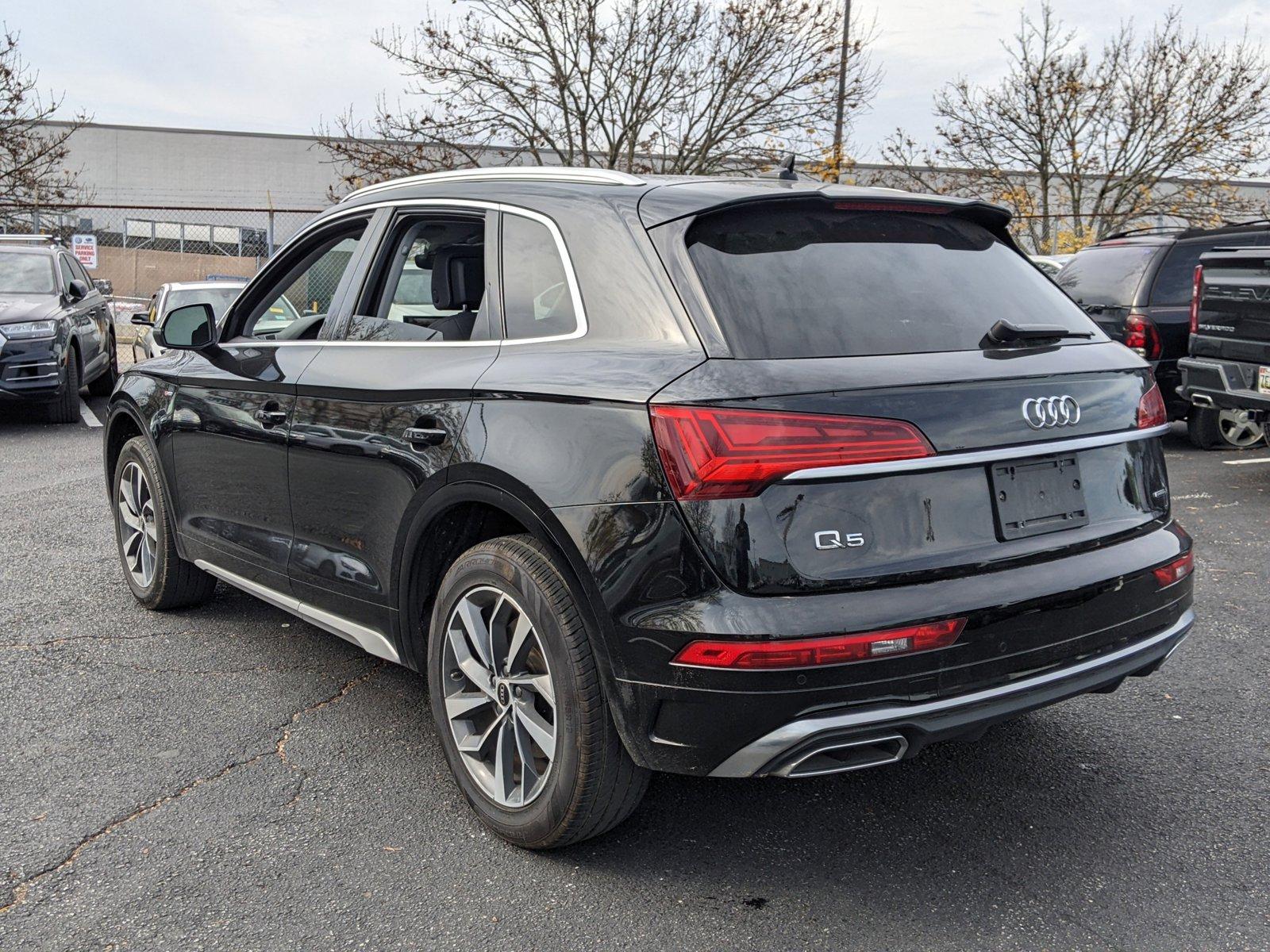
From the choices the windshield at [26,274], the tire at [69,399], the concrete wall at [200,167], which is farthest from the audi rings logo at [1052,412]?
the concrete wall at [200,167]

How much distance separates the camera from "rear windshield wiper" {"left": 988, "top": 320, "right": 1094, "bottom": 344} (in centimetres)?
288

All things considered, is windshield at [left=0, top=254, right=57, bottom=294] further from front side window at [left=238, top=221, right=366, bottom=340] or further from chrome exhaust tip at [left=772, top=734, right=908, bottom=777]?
chrome exhaust tip at [left=772, top=734, right=908, bottom=777]

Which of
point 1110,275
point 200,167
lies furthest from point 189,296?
point 200,167

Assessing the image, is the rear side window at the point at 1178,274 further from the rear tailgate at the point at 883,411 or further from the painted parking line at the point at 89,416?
the painted parking line at the point at 89,416

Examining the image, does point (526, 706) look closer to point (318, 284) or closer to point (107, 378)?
point (318, 284)

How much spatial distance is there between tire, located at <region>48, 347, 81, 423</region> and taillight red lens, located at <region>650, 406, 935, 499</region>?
34.4 ft

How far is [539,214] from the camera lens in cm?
316

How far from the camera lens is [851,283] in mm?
2834

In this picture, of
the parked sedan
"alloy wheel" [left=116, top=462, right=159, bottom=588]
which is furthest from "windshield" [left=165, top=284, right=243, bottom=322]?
"alloy wheel" [left=116, top=462, right=159, bottom=588]

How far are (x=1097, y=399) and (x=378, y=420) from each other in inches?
77.5

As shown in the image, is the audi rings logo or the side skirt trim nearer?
the audi rings logo

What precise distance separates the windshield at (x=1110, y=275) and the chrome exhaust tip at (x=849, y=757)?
24.8ft

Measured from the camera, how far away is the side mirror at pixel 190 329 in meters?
4.50

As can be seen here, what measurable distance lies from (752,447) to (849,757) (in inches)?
28.1
